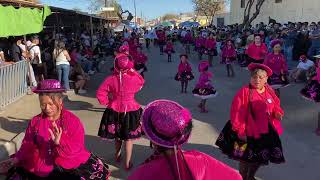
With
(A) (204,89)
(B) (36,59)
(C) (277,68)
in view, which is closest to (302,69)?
(C) (277,68)

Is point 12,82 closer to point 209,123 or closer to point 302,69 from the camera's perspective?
point 209,123

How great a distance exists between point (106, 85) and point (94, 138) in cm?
235

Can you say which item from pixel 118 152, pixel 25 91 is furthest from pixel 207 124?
pixel 25 91

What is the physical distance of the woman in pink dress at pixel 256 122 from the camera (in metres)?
5.43

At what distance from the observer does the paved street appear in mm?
6867

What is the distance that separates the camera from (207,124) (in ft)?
31.8

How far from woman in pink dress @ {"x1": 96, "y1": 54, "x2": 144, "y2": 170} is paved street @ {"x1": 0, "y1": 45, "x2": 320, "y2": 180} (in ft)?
1.73

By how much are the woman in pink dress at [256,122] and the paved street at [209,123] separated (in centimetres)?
93

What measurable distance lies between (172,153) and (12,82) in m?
9.68

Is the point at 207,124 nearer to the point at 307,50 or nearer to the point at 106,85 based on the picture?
the point at 106,85

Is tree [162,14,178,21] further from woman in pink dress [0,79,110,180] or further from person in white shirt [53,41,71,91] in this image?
woman in pink dress [0,79,110,180]

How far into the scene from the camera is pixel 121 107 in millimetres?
6645

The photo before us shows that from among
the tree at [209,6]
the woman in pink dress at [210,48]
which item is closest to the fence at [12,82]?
the woman in pink dress at [210,48]

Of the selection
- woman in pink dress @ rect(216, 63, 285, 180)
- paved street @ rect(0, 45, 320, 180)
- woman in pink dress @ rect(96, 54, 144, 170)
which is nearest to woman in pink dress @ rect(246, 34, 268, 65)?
paved street @ rect(0, 45, 320, 180)
